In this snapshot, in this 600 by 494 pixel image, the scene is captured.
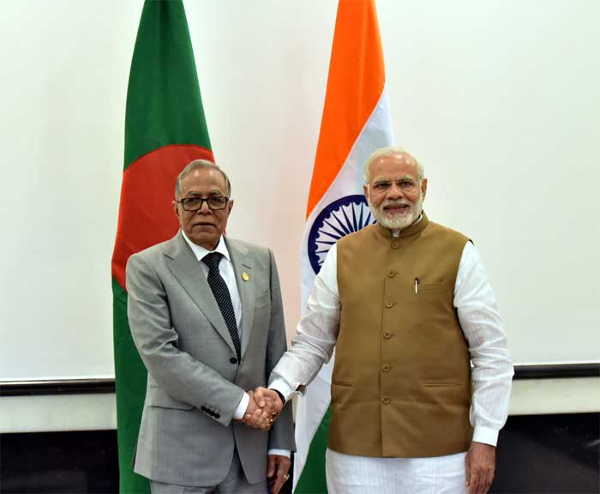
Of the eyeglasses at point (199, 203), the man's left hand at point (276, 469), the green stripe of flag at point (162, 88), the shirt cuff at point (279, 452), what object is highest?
the green stripe of flag at point (162, 88)

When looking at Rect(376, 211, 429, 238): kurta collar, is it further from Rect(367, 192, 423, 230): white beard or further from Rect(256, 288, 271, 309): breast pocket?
Rect(256, 288, 271, 309): breast pocket

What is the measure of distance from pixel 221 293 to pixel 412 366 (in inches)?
21.0

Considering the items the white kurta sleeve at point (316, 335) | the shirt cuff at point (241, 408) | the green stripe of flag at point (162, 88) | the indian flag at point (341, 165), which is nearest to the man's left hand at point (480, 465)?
the white kurta sleeve at point (316, 335)

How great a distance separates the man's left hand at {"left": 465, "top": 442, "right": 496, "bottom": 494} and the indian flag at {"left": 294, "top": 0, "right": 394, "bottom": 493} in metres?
0.85

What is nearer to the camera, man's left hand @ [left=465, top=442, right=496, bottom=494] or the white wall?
man's left hand @ [left=465, top=442, right=496, bottom=494]

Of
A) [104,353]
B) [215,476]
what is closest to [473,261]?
[215,476]

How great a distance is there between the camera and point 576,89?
270 centimetres

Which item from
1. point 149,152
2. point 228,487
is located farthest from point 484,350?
point 149,152

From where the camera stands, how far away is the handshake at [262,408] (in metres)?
1.47

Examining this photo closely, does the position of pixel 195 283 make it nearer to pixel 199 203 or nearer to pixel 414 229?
pixel 199 203

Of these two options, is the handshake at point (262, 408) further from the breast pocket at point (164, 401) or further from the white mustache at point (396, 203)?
the white mustache at point (396, 203)

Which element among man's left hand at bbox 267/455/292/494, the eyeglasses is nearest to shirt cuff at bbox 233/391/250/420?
man's left hand at bbox 267/455/292/494

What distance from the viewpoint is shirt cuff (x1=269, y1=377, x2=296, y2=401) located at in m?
1.58

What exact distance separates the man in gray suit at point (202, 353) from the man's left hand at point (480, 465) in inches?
19.2
